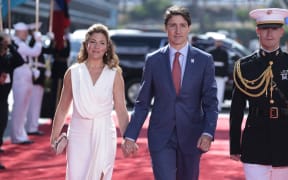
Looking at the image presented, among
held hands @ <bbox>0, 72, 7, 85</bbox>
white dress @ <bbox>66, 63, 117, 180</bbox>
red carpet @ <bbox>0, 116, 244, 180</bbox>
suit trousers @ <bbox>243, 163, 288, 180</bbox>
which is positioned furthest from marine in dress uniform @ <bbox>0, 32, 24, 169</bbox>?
suit trousers @ <bbox>243, 163, 288, 180</bbox>

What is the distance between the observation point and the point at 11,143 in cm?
1139

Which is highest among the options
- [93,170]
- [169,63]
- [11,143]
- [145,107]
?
[169,63]

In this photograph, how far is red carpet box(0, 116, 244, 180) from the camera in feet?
27.5

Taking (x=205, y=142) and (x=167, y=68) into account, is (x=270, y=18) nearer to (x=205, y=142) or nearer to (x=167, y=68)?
(x=167, y=68)

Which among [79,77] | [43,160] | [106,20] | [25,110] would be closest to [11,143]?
[25,110]

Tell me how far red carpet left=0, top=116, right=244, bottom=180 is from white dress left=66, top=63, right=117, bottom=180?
263cm

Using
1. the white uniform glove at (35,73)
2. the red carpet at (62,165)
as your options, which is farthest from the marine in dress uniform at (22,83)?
the red carpet at (62,165)

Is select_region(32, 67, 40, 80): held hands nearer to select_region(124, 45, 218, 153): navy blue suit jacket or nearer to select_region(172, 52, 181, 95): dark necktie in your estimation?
select_region(124, 45, 218, 153): navy blue suit jacket

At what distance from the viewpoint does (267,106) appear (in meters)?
4.88

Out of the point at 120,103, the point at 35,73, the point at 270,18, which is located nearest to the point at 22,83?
the point at 35,73

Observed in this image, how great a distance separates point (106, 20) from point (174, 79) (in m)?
64.2

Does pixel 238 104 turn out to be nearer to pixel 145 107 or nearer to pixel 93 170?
pixel 145 107

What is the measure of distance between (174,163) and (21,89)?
6761 mm

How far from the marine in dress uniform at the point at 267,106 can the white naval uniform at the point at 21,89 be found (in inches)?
272
